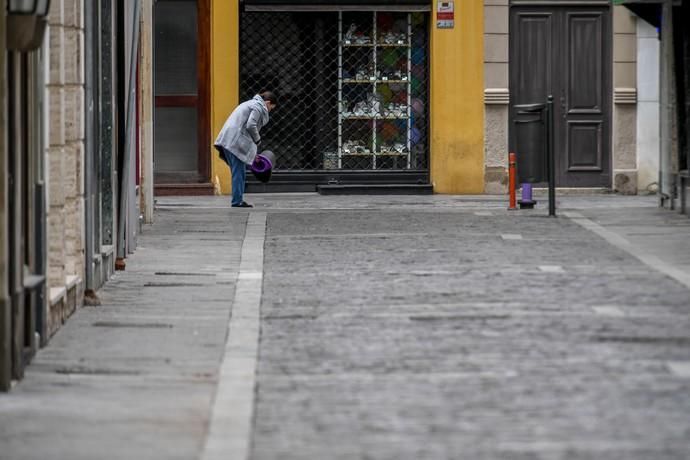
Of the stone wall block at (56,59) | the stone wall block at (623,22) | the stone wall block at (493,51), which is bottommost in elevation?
the stone wall block at (56,59)

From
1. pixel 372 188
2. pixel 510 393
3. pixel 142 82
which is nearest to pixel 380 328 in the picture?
pixel 510 393

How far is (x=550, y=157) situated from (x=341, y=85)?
237 inches

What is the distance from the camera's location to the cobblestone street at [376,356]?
7.33m

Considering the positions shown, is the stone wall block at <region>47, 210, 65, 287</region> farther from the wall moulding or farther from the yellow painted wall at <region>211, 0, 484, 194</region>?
the wall moulding

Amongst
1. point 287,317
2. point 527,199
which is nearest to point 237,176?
point 527,199

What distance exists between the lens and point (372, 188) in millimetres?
26906

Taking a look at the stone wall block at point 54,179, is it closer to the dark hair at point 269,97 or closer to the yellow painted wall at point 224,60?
the dark hair at point 269,97

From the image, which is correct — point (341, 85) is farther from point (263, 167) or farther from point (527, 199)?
point (527, 199)

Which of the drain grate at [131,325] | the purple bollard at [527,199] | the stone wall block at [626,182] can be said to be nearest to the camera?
the drain grate at [131,325]

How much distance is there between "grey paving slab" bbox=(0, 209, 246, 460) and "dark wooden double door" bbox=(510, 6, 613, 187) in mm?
12362

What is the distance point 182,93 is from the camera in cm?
2681

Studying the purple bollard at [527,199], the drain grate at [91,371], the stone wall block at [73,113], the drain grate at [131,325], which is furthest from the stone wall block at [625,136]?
the drain grate at [91,371]

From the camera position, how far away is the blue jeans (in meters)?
23.7

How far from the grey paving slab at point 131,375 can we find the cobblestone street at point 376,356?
17 mm
